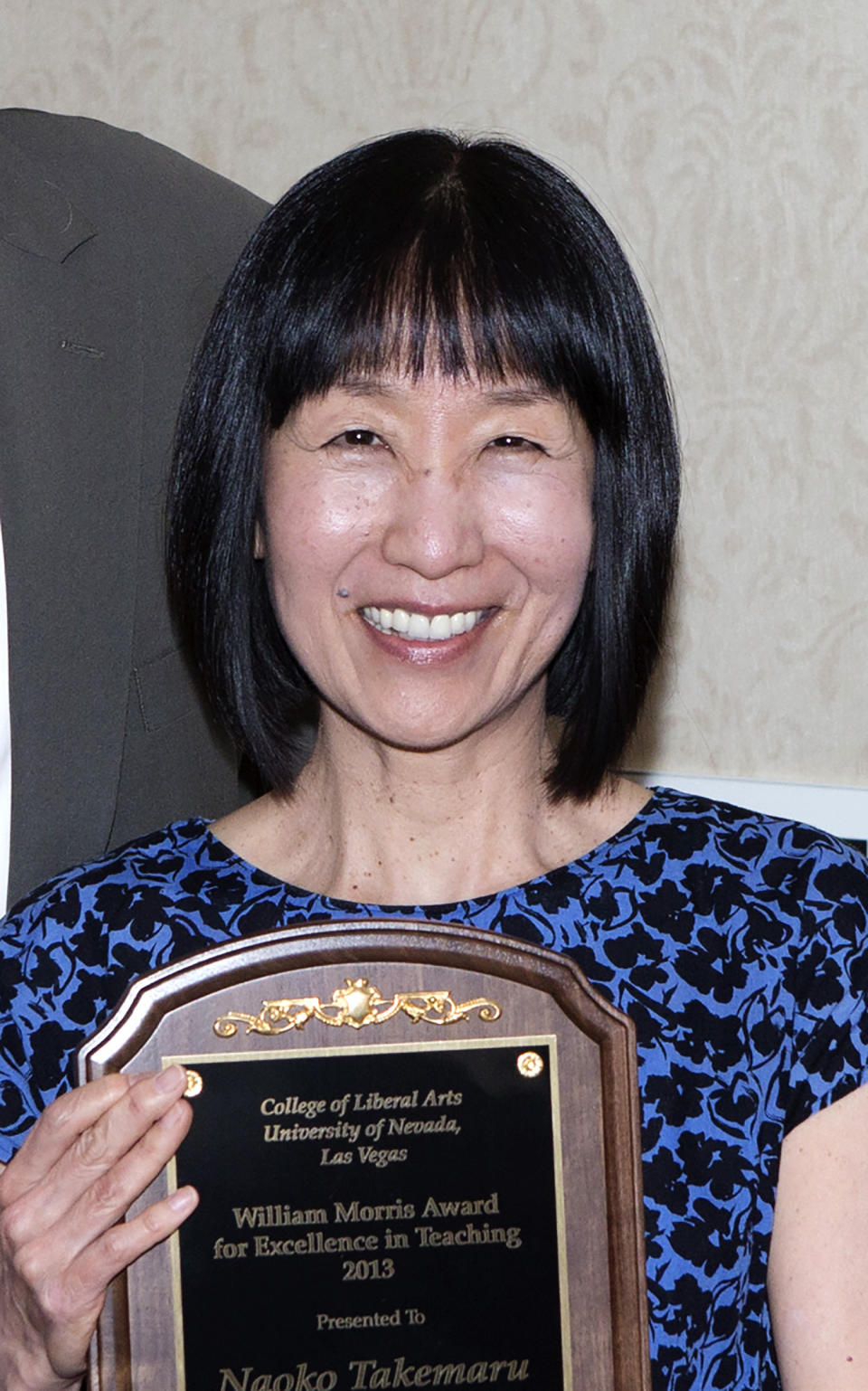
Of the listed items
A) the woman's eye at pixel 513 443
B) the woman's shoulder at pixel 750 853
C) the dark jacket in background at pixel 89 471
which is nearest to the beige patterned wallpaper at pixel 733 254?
the dark jacket in background at pixel 89 471

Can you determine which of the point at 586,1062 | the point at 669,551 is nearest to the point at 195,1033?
the point at 586,1062

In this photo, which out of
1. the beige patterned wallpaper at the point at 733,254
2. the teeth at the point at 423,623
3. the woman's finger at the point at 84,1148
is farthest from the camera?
the beige patterned wallpaper at the point at 733,254

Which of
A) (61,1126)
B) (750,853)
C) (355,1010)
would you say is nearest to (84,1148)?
(61,1126)

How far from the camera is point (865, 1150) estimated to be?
1.31 metres

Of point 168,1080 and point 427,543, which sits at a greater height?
point 427,543

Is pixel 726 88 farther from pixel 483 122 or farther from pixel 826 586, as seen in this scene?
pixel 826 586

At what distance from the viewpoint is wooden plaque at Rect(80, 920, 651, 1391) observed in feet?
3.84

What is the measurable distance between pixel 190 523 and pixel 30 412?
0.21m

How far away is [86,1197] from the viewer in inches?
46.6

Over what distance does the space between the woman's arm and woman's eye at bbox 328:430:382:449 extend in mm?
605

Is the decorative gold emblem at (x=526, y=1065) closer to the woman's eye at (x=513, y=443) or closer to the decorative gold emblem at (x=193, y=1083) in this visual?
the decorative gold emblem at (x=193, y=1083)

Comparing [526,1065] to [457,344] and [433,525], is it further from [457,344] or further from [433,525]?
[457,344]

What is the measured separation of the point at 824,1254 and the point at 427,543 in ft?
1.95

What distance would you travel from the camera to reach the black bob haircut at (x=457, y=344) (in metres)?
1.34
